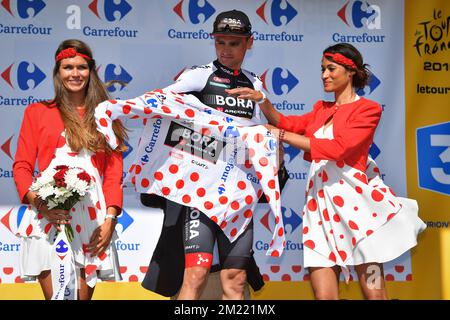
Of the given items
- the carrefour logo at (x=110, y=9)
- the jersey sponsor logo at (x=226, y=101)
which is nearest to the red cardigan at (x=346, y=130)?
the jersey sponsor logo at (x=226, y=101)

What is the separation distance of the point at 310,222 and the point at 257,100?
2.77 ft

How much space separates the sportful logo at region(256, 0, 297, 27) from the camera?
21.1 ft

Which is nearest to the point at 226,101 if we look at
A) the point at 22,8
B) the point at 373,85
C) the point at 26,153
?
the point at 26,153

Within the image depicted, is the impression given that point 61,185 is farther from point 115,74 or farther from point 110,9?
point 110,9

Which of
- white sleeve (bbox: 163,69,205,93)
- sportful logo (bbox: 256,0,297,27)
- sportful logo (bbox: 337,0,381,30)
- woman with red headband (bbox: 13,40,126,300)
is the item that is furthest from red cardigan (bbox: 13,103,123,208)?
sportful logo (bbox: 337,0,381,30)

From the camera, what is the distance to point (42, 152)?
500cm

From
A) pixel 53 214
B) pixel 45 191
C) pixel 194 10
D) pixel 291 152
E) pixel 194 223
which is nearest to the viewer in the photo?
pixel 45 191

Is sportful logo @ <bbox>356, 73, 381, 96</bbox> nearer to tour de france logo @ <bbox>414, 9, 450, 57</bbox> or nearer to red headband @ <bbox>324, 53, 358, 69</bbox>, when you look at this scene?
tour de france logo @ <bbox>414, 9, 450, 57</bbox>

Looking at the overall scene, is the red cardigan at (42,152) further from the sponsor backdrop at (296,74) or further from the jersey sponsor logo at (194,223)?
the sponsor backdrop at (296,74)

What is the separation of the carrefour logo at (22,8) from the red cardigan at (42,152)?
4.56 ft

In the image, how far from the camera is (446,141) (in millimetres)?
6473

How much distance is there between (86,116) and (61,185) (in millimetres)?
583

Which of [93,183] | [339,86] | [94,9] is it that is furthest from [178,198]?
[94,9]
